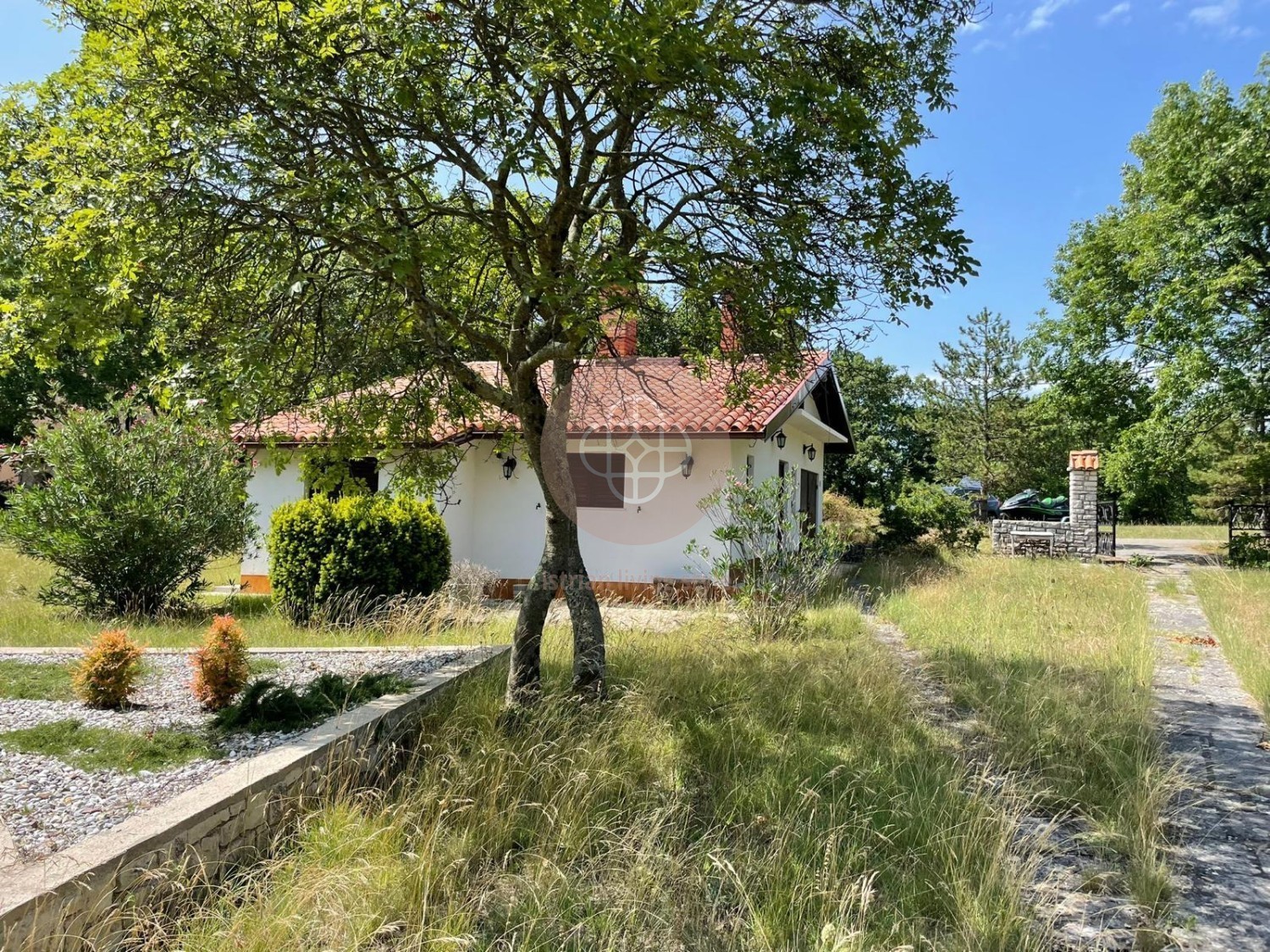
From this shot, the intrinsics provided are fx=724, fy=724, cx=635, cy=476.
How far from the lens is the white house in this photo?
38.9ft

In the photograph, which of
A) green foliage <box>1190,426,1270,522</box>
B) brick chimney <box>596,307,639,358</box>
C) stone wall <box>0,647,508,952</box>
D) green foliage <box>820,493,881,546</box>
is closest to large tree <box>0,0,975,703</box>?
brick chimney <box>596,307,639,358</box>

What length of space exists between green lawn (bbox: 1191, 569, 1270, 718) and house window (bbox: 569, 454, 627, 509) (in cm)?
833

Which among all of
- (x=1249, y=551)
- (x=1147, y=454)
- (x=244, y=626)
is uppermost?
(x=1147, y=454)

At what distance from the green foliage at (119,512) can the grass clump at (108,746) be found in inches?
156

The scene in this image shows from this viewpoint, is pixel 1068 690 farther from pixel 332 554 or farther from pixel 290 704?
pixel 332 554

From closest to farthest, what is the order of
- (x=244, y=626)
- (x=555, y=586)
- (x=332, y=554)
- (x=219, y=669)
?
(x=219, y=669) < (x=555, y=586) < (x=244, y=626) < (x=332, y=554)

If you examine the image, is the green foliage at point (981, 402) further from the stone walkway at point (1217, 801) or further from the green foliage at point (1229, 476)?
the stone walkway at point (1217, 801)

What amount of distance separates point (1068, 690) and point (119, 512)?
32.9 feet

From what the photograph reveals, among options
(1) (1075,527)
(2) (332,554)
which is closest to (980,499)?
(1) (1075,527)

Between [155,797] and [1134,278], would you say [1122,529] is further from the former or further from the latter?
[155,797]

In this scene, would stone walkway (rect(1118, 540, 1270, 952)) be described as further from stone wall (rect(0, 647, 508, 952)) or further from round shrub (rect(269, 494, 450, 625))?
round shrub (rect(269, 494, 450, 625))

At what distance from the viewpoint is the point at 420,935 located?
2795mm

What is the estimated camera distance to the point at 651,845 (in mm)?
3416

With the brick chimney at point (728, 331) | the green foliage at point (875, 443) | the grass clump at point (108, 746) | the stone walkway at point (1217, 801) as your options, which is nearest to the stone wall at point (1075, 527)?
the green foliage at point (875, 443)
